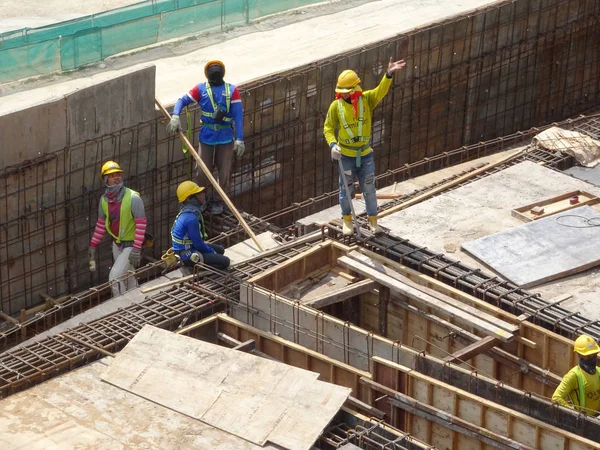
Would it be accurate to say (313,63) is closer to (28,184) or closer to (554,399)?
(28,184)

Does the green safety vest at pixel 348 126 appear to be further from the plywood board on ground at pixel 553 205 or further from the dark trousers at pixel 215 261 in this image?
Answer: the plywood board on ground at pixel 553 205

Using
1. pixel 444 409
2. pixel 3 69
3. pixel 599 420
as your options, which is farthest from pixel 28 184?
pixel 599 420

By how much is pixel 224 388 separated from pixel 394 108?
9.84 m

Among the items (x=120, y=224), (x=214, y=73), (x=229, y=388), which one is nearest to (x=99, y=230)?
(x=120, y=224)

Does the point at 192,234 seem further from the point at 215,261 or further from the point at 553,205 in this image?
the point at 553,205

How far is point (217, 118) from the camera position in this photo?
18.0 meters

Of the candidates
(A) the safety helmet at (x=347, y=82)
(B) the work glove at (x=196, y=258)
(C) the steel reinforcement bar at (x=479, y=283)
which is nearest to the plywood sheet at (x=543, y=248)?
(C) the steel reinforcement bar at (x=479, y=283)

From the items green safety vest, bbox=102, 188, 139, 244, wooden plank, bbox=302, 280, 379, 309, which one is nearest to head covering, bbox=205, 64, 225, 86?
green safety vest, bbox=102, 188, 139, 244

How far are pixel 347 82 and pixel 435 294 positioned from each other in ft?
8.74

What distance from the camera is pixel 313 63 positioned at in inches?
818

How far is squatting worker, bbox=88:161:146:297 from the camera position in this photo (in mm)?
16719

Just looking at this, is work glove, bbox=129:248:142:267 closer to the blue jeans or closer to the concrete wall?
the concrete wall

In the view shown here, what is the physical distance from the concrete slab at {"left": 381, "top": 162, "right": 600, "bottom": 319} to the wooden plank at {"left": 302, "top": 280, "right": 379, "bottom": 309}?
3.48 feet

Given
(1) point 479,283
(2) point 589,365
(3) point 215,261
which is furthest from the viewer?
(3) point 215,261
